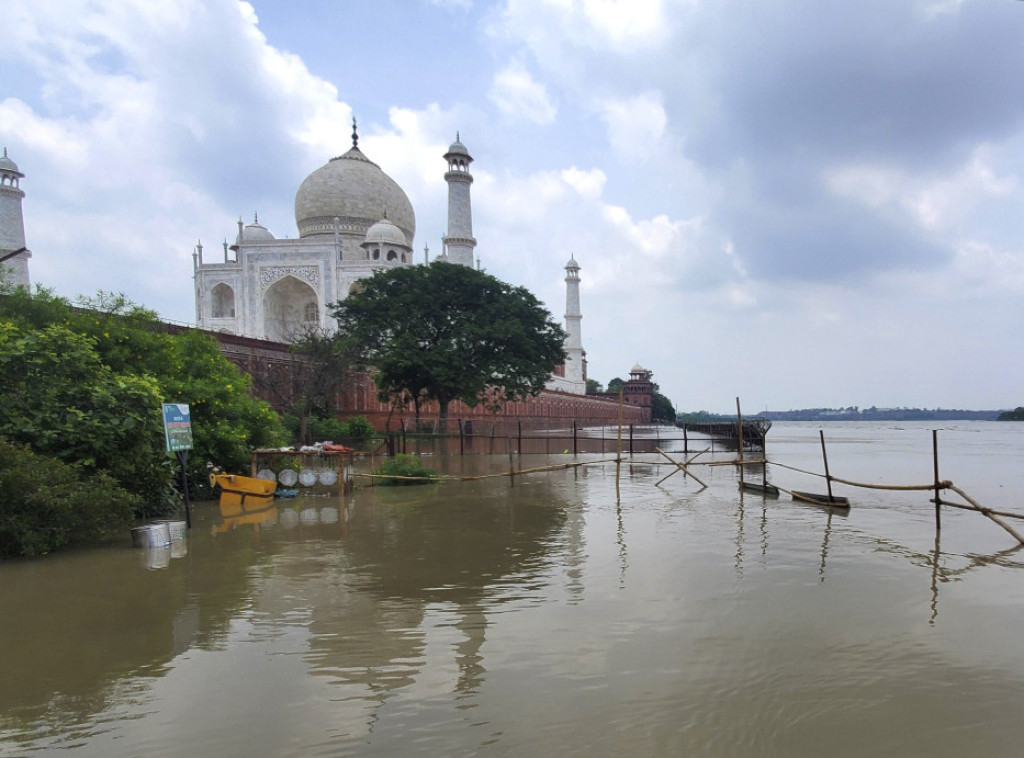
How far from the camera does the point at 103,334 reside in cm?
1114

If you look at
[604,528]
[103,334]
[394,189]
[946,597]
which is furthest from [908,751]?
[394,189]

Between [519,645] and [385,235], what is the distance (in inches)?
1695

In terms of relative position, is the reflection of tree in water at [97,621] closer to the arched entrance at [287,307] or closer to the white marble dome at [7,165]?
the arched entrance at [287,307]

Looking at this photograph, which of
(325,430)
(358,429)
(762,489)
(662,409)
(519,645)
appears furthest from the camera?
(662,409)

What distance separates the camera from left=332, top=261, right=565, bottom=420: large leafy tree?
94.3 feet

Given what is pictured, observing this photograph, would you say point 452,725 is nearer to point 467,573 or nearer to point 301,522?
point 467,573

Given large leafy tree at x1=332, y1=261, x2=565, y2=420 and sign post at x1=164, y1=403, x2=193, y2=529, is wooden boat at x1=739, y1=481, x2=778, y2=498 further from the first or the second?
large leafy tree at x1=332, y1=261, x2=565, y2=420

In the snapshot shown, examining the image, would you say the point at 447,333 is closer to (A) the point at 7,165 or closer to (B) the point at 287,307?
(B) the point at 287,307

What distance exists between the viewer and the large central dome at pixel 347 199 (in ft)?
159

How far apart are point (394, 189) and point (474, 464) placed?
3561cm

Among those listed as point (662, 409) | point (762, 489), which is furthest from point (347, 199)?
point (662, 409)

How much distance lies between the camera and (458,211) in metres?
48.4

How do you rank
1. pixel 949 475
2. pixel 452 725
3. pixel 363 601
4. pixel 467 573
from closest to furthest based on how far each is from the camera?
pixel 452 725
pixel 363 601
pixel 467 573
pixel 949 475

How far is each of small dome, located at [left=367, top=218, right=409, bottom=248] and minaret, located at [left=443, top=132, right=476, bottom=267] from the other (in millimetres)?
4196
